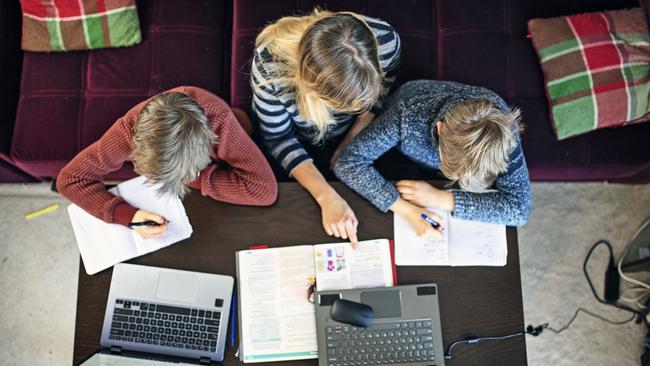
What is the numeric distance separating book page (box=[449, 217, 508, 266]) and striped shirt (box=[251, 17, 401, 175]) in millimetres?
461

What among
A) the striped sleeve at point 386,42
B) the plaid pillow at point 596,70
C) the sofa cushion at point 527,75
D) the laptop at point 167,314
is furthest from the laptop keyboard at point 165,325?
the plaid pillow at point 596,70

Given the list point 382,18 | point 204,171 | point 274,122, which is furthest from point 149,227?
point 382,18

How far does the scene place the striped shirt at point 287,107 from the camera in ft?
4.08

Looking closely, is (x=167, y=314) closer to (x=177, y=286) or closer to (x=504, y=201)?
(x=177, y=286)

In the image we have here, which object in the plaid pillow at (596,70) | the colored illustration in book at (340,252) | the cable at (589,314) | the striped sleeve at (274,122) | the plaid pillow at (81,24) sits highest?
the plaid pillow at (81,24)

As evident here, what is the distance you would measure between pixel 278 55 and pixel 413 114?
0.37m

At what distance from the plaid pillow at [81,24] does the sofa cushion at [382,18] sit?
0.34 m

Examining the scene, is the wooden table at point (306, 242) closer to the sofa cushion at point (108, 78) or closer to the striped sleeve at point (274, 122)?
the striped sleeve at point (274, 122)

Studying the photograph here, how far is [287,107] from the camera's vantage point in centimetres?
133

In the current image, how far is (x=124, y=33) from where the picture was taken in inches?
62.4

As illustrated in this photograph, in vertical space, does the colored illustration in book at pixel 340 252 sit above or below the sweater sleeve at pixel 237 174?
below

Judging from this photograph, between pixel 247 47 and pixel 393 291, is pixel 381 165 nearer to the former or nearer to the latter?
pixel 393 291

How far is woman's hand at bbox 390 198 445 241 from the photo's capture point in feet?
4.07

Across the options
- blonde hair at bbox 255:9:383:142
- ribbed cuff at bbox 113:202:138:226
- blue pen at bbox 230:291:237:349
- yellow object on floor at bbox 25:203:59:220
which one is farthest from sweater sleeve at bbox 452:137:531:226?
yellow object on floor at bbox 25:203:59:220
